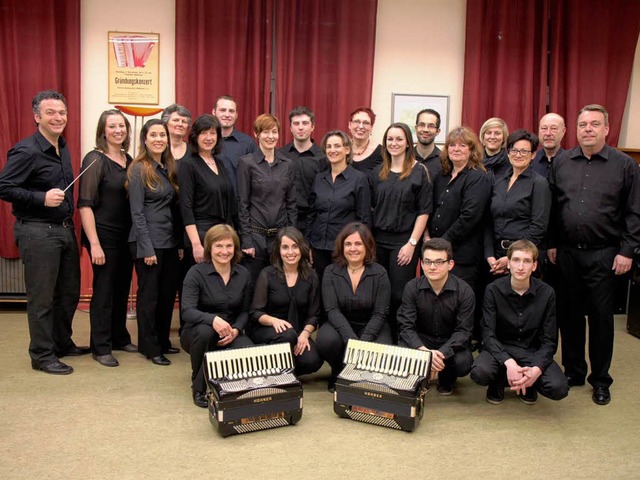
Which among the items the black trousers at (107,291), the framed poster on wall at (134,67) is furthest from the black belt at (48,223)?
the framed poster on wall at (134,67)

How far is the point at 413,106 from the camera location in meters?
5.91

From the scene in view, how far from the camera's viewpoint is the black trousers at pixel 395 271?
3.85m

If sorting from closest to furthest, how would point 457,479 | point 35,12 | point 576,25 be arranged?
point 457,479 < point 35,12 < point 576,25

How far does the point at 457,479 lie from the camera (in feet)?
8.45

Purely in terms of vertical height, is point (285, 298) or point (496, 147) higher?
point (496, 147)

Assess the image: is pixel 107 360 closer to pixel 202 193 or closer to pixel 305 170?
pixel 202 193

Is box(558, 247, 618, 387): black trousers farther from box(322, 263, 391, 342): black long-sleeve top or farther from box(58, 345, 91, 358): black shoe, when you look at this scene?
box(58, 345, 91, 358): black shoe

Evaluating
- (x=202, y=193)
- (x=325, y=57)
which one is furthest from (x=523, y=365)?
(x=325, y=57)


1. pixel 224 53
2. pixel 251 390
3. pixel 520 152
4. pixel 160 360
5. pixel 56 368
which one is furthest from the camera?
pixel 224 53

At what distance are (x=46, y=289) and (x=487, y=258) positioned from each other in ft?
8.82

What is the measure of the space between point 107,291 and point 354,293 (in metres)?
1.60

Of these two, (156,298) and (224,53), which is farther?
(224,53)

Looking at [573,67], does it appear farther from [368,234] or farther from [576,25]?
[368,234]

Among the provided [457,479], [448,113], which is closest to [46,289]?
[457,479]
